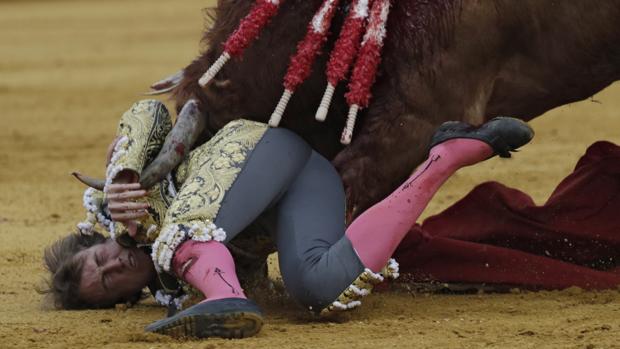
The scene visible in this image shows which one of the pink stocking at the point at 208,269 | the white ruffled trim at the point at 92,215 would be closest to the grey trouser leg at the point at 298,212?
the pink stocking at the point at 208,269

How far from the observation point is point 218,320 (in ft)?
12.7

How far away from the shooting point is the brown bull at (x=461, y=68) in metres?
4.43

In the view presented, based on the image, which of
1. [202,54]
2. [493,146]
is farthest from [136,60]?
[493,146]

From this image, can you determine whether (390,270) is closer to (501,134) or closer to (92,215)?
(501,134)

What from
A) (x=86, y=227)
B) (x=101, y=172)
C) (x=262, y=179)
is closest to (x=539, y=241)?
(x=262, y=179)

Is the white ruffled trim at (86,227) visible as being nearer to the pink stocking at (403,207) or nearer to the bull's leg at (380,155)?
the bull's leg at (380,155)

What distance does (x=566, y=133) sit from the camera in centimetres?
873

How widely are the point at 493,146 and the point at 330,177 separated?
0.59 metres

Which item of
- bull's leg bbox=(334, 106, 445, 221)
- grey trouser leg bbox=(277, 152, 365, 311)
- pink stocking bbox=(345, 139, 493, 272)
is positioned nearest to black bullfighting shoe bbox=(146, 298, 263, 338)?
grey trouser leg bbox=(277, 152, 365, 311)

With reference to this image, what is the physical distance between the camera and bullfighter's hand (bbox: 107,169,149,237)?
435cm

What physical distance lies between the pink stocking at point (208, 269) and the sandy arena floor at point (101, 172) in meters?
0.17

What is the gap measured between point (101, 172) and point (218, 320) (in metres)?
4.01

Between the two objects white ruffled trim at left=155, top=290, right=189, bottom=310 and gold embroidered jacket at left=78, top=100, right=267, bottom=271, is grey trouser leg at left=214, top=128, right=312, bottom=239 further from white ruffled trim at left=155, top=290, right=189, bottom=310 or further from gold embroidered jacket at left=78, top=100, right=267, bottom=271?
white ruffled trim at left=155, top=290, right=189, bottom=310

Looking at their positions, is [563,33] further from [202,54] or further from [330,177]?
[202,54]
